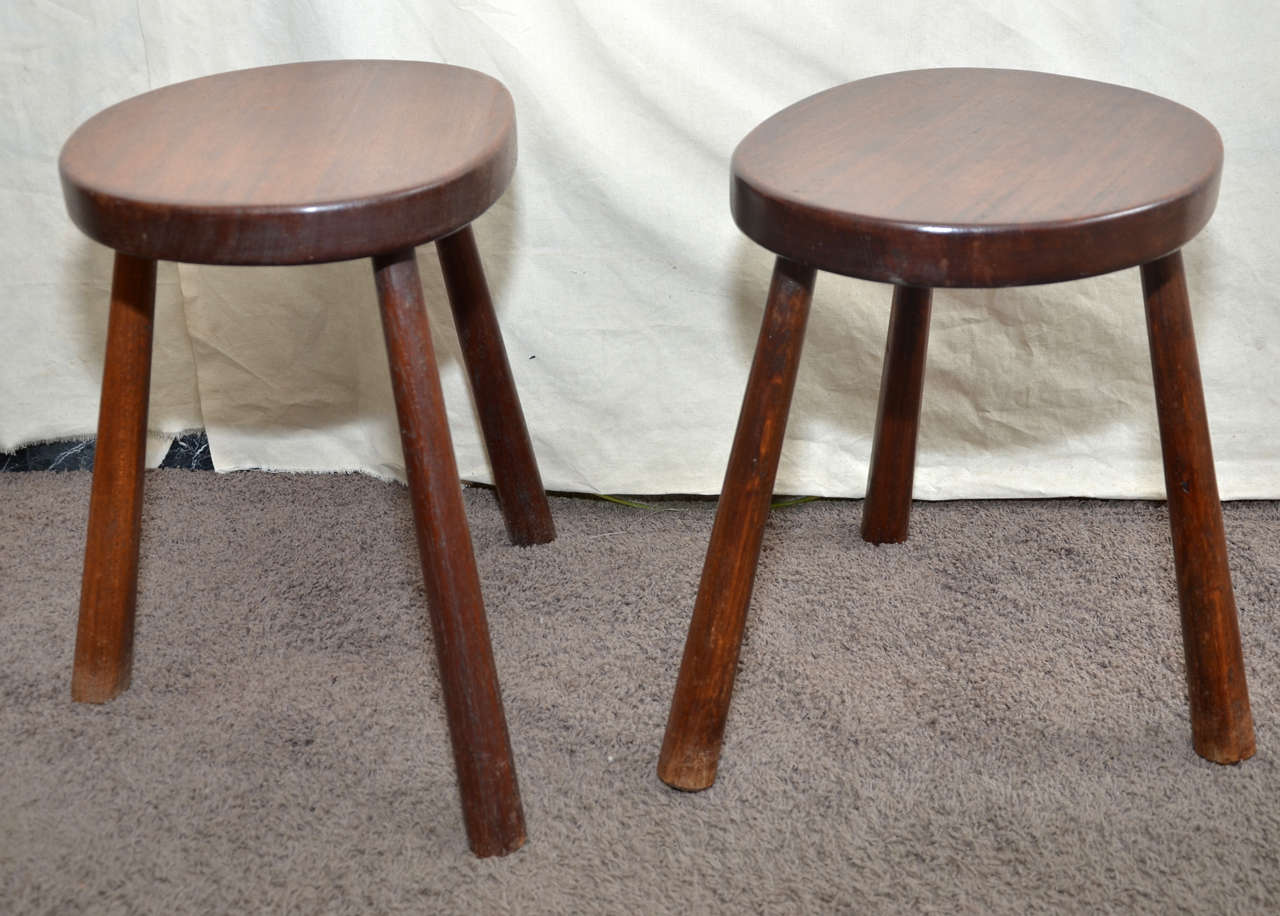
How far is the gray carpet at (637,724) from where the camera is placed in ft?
2.65

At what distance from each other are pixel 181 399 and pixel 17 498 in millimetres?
181

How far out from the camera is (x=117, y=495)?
36.4 inches

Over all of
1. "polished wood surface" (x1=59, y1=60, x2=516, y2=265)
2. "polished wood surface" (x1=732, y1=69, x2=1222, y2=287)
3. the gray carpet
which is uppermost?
"polished wood surface" (x1=732, y1=69, x2=1222, y2=287)

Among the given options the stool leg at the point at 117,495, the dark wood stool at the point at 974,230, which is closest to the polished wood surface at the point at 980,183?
the dark wood stool at the point at 974,230

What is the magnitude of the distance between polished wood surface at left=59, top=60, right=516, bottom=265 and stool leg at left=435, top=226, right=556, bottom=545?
0.48 feet

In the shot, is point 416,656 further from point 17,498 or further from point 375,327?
point 17,498

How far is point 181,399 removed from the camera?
4.30 ft

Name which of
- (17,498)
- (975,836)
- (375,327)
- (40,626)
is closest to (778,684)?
(975,836)

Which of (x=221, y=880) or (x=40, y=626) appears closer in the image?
(x=221, y=880)

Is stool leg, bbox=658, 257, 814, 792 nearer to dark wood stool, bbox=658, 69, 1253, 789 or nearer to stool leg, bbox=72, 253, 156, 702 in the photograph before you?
dark wood stool, bbox=658, 69, 1253, 789

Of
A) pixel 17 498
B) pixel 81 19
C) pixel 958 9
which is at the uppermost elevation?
pixel 958 9

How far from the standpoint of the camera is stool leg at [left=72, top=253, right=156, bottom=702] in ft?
2.89

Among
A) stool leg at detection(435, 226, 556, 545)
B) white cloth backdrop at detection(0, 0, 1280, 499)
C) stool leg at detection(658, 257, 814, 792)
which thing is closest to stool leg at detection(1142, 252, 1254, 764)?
stool leg at detection(658, 257, 814, 792)

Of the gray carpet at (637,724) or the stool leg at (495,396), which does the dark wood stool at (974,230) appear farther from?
the stool leg at (495,396)
